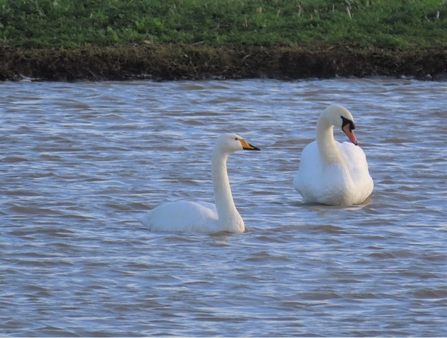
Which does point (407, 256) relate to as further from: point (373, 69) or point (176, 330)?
point (373, 69)

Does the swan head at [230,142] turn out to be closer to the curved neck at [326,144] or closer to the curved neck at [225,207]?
the curved neck at [225,207]

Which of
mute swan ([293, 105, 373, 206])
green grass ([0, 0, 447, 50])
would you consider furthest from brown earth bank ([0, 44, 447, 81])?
mute swan ([293, 105, 373, 206])

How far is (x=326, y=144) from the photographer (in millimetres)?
9367

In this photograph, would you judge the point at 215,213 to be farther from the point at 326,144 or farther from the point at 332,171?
the point at 326,144

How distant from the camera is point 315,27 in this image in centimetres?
1566

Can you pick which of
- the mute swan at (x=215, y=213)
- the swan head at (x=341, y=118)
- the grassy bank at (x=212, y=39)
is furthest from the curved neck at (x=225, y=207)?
the grassy bank at (x=212, y=39)

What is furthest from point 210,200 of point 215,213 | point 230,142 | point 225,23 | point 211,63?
point 225,23

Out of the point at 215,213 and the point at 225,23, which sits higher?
the point at 225,23

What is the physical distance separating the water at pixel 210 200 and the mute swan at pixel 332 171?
0.42 ft

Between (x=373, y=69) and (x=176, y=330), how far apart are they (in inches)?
364

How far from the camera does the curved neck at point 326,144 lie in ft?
30.5

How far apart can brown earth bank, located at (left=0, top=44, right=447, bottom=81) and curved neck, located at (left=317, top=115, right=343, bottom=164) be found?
5210 millimetres

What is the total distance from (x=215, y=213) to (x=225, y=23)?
7.73 meters

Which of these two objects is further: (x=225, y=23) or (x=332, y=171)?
(x=225, y=23)
